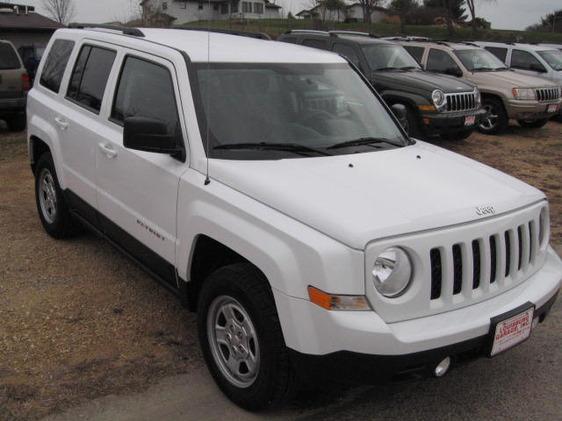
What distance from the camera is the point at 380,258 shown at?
2691 millimetres

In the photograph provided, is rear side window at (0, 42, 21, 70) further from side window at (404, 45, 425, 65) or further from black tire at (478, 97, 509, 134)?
black tire at (478, 97, 509, 134)

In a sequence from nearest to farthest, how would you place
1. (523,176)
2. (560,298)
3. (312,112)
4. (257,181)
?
(257,181), (312,112), (560,298), (523,176)

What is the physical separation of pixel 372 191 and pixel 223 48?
5.25 ft

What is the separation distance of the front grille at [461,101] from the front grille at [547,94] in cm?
254

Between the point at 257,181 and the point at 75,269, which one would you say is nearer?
the point at 257,181

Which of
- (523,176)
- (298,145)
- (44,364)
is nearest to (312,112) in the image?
(298,145)

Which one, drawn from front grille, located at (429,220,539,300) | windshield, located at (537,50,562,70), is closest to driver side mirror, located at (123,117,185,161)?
front grille, located at (429,220,539,300)

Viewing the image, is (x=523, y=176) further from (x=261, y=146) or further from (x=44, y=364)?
(x=44, y=364)

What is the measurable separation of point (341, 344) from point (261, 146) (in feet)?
4.38

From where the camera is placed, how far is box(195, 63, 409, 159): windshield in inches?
138

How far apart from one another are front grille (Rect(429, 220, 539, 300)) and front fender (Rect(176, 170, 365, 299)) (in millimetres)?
416

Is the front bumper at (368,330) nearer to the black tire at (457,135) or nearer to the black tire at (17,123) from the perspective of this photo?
the black tire at (457,135)

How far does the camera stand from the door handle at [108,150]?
160 inches

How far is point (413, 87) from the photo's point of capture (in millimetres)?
10359
